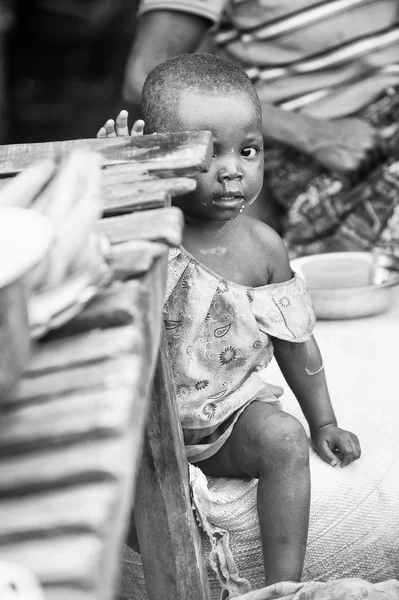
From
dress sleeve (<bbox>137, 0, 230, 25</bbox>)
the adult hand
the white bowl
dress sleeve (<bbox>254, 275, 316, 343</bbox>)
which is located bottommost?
the white bowl

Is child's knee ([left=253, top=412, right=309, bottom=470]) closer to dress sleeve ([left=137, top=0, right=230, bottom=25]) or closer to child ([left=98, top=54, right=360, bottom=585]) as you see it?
child ([left=98, top=54, right=360, bottom=585])

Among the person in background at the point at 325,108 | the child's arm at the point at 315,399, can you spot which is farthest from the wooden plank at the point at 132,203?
the person in background at the point at 325,108

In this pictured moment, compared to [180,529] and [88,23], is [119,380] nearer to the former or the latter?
[180,529]

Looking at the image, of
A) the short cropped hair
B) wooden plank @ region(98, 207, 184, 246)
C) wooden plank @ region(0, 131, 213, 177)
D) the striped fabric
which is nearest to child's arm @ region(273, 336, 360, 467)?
the short cropped hair

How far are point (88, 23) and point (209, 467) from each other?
137 inches

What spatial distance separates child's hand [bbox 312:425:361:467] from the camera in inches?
78.7

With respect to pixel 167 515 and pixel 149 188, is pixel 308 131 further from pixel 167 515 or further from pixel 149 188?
pixel 149 188

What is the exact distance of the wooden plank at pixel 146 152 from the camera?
4.16 ft

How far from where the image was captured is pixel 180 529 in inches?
65.7

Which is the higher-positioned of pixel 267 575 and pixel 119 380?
pixel 119 380

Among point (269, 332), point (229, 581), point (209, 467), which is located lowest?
point (229, 581)

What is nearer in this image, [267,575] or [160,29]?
[267,575]

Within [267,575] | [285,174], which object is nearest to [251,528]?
[267,575]

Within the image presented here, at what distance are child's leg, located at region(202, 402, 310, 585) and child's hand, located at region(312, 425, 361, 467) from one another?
0.25 meters
